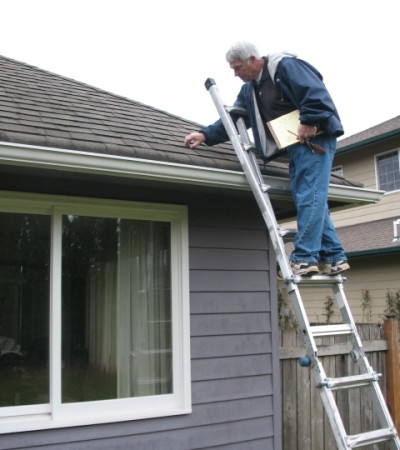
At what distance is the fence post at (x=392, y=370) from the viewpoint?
4777 millimetres

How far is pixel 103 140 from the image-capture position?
348cm

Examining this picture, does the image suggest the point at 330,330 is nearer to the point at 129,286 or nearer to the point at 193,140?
the point at 129,286

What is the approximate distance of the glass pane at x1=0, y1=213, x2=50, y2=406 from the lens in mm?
3410

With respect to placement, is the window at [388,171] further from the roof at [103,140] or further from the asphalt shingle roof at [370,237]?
the roof at [103,140]

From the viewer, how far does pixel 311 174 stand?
334 cm

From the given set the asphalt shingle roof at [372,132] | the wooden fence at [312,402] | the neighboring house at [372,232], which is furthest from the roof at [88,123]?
the asphalt shingle roof at [372,132]

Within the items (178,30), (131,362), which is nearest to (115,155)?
(131,362)

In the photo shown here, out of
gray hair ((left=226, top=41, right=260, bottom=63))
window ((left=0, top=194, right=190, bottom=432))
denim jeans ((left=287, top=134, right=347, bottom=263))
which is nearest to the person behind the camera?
denim jeans ((left=287, top=134, right=347, bottom=263))

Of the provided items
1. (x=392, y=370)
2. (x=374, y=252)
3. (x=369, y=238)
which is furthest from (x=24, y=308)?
(x=369, y=238)

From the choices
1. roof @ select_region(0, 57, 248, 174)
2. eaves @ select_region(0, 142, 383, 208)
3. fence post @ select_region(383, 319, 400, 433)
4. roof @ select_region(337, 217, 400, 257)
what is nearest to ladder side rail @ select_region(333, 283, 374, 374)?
eaves @ select_region(0, 142, 383, 208)

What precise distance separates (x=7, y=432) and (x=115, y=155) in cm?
182

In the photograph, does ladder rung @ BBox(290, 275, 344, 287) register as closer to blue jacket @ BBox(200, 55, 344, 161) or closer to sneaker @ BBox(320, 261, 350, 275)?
sneaker @ BBox(320, 261, 350, 275)

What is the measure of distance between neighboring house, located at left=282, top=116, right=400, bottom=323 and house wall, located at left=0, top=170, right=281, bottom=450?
18.5ft

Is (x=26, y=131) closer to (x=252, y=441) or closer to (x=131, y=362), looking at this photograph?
(x=131, y=362)
